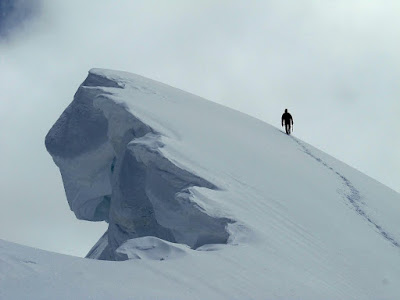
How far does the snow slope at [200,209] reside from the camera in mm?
8727

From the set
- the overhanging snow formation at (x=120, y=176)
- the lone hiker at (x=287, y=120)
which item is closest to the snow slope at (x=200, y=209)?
the overhanging snow formation at (x=120, y=176)

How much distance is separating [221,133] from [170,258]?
718 cm

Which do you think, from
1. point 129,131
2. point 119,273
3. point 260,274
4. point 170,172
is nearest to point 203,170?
point 170,172

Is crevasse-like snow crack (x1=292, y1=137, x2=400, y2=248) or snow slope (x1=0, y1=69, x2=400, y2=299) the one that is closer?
snow slope (x1=0, y1=69, x2=400, y2=299)

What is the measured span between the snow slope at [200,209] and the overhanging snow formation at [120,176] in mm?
28

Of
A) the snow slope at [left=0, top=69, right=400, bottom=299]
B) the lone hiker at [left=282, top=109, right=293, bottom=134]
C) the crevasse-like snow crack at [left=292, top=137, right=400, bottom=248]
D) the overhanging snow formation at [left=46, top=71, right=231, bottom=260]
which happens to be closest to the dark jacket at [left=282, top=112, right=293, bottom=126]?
the lone hiker at [left=282, top=109, right=293, bottom=134]

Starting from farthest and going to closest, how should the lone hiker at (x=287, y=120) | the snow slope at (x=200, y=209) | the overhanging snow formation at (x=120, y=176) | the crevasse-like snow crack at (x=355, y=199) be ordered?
the lone hiker at (x=287, y=120)
the crevasse-like snow crack at (x=355, y=199)
the overhanging snow formation at (x=120, y=176)
the snow slope at (x=200, y=209)

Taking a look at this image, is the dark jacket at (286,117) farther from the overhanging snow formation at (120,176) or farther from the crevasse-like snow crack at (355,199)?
the overhanging snow formation at (120,176)

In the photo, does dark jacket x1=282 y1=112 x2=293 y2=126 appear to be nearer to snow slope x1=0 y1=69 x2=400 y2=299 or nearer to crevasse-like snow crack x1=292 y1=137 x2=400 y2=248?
snow slope x1=0 y1=69 x2=400 y2=299

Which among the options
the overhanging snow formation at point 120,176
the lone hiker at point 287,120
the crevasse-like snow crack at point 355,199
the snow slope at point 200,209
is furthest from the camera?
the lone hiker at point 287,120

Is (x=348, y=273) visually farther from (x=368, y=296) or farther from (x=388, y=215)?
(x=388, y=215)

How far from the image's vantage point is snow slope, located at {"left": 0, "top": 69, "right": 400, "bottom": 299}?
873 centimetres

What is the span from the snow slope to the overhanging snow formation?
0.03 metres

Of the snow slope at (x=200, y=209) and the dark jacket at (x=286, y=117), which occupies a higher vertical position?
the dark jacket at (x=286, y=117)
